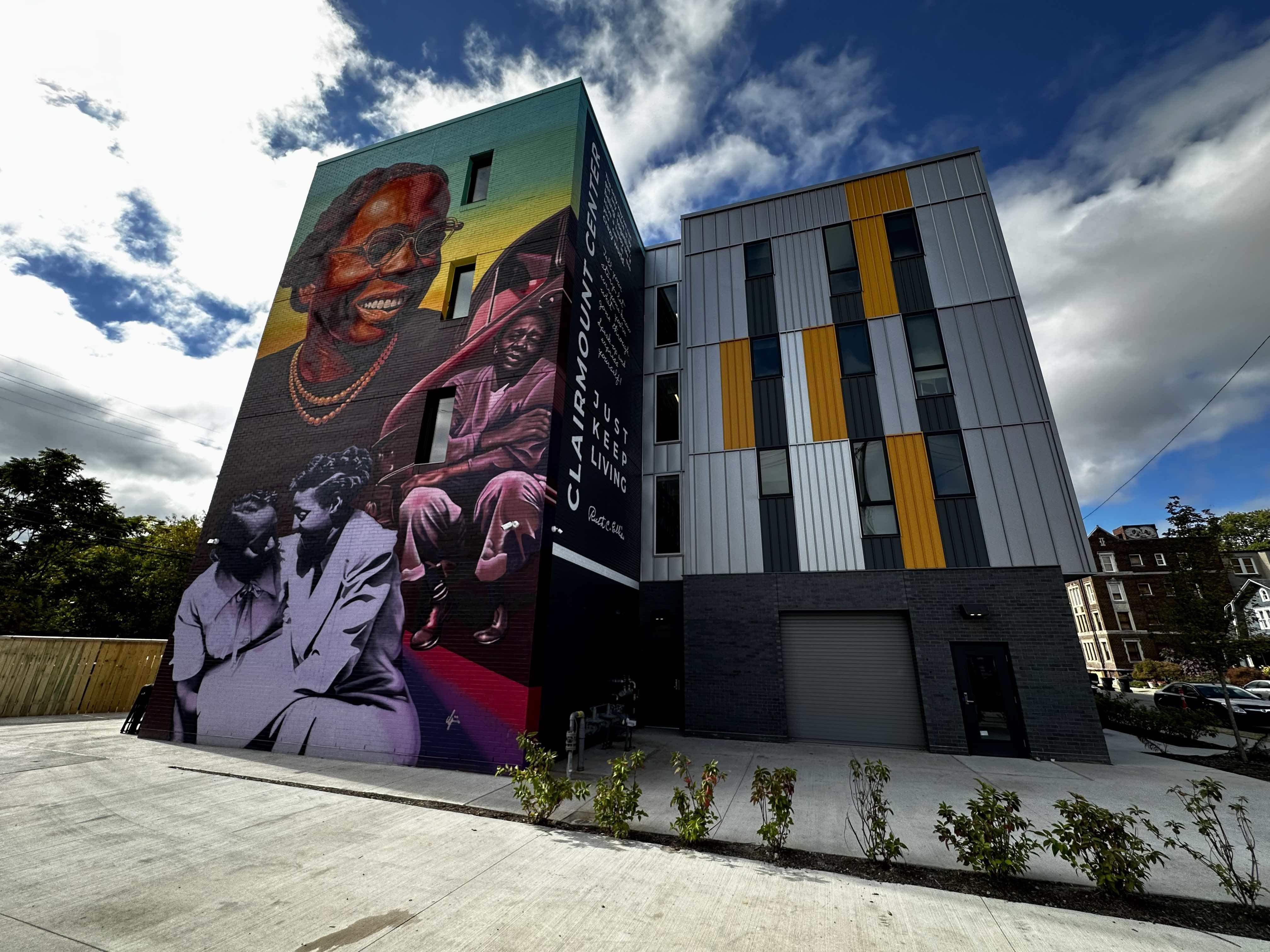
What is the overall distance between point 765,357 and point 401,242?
10846 mm

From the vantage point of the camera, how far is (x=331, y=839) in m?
5.79

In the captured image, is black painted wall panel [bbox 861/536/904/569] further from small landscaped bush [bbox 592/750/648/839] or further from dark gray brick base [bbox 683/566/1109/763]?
small landscaped bush [bbox 592/750/648/839]

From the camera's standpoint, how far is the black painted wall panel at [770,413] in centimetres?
1448

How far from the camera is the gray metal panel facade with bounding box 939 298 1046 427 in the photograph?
12812mm

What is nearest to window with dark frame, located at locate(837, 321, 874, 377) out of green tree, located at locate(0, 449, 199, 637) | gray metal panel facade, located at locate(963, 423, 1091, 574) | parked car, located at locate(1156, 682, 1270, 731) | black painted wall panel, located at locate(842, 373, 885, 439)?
black painted wall panel, located at locate(842, 373, 885, 439)

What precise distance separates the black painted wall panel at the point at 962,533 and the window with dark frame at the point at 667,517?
6687 mm

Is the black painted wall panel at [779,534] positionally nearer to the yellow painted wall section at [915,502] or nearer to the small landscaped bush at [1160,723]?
the yellow painted wall section at [915,502]

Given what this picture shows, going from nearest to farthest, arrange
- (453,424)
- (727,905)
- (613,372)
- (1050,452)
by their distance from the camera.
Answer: (727,905), (453,424), (1050,452), (613,372)

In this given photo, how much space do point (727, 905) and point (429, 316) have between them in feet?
41.9

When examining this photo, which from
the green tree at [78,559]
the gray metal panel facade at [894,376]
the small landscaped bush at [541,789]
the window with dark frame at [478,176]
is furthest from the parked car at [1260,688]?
the green tree at [78,559]

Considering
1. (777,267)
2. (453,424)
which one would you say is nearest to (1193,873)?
(453,424)

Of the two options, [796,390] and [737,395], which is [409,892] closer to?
[737,395]

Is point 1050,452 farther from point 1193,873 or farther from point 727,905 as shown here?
point 727,905

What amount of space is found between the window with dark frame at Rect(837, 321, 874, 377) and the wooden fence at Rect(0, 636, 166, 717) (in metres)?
19.4
